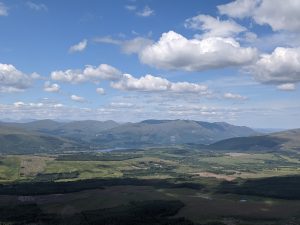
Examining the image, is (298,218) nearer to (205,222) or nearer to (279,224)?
(279,224)

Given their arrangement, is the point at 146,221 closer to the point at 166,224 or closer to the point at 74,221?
the point at 166,224

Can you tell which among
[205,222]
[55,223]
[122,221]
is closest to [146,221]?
[122,221]

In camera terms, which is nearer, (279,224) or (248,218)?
(279,224)

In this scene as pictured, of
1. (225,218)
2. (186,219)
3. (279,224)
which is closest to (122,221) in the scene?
(186,219)

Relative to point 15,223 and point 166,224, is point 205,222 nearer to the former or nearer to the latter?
point 166,224

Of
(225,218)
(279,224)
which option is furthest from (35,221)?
(279,224)

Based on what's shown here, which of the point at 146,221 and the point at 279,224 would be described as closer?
the point at 279,224

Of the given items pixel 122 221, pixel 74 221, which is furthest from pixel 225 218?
pixel 74 221
